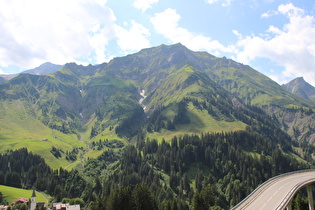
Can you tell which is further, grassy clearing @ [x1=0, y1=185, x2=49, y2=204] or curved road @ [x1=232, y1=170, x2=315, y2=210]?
→ grassy clearing @ [x1=0, y1=185, x2=49, y2=204]

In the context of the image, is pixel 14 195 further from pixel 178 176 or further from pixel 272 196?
pixel 272 196

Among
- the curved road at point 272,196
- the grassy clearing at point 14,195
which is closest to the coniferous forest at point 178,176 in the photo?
the grassy clearing at point 14,195

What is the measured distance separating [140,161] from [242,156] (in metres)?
79.7

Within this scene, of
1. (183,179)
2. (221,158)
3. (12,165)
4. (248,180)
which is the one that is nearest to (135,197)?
(183,179)

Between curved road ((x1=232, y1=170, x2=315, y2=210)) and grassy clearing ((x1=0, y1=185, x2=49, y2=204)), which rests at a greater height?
curved road ((x1=232, y1=170, x2=315, y2=210))

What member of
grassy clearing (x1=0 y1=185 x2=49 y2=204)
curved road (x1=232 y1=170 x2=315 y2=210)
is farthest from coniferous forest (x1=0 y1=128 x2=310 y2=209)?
curved road (x1=232 y1=170 x2=315 y2=210)

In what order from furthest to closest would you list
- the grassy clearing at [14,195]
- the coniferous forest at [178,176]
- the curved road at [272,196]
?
the coniferous forest at [178,176] → the grassy clearing at [14,195] → the curved road at [272,196]

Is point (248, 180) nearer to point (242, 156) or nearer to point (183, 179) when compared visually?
point (242, 156)

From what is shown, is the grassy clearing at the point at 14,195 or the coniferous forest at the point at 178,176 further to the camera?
the coniferous forest at the point at 178,176

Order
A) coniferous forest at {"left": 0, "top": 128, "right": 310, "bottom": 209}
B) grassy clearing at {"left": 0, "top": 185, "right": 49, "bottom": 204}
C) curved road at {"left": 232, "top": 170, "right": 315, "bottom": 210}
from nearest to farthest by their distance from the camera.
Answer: curved road at {"left": 232, "top": 170, "right": 315, "bottom": 210} < grassy clearing at {"left": 0, "top": 185, "right": 49, "bottom": 204} < coniferous forest at {"left": 0, "top": 128, "right": 310, "bottom": 209}

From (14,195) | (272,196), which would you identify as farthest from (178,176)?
(272,196)

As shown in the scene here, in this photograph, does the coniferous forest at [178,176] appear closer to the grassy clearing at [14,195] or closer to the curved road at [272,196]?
the grassy clearing at [14,195]

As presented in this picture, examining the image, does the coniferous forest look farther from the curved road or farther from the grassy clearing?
the curved road

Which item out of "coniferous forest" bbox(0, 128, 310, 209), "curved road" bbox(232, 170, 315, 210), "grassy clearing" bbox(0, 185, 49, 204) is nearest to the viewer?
"curved road" bbox(232, 170, 315, 210)
